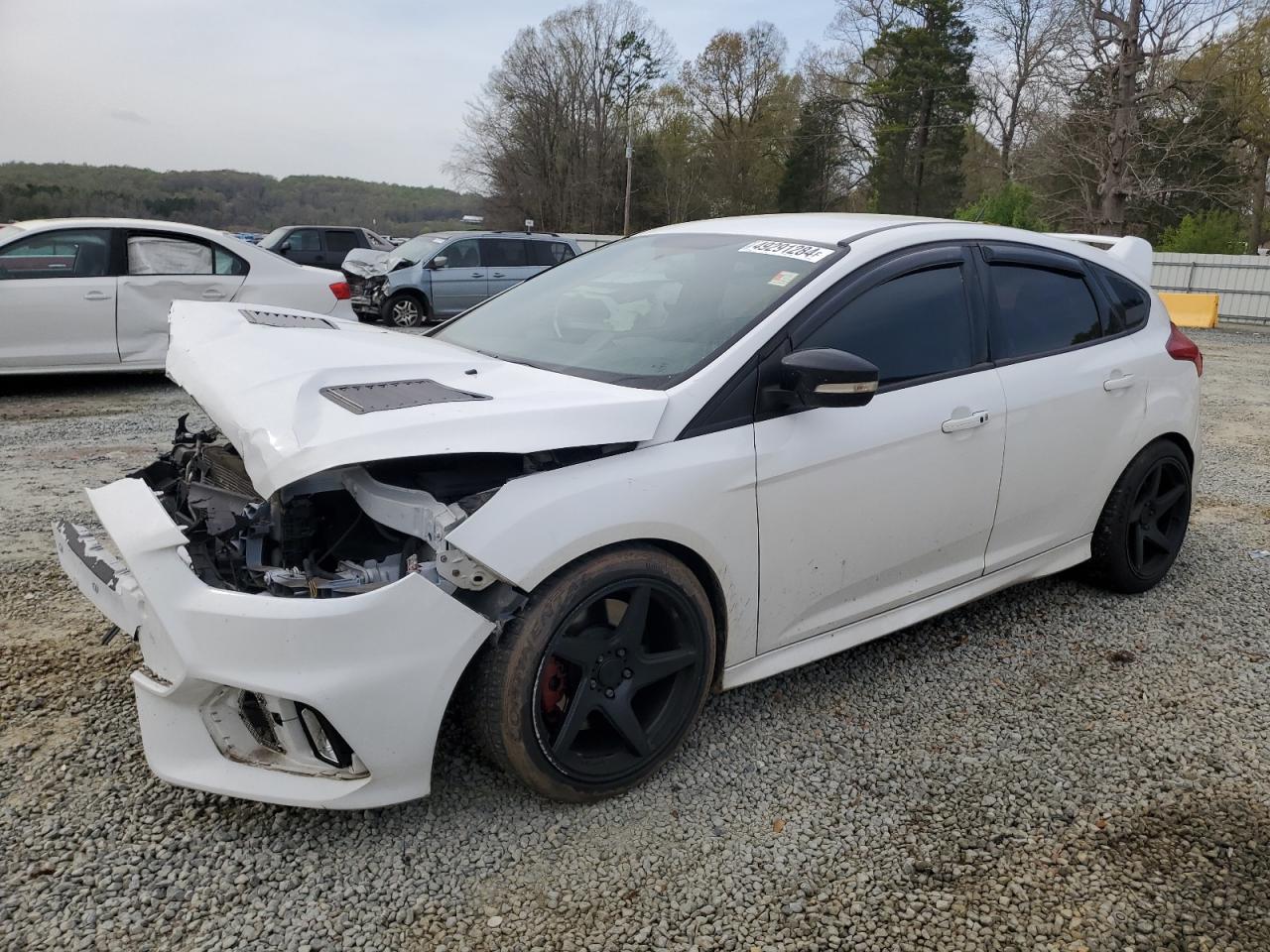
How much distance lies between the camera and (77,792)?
7.98ft

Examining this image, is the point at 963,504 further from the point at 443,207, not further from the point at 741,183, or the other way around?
the point at 443,207

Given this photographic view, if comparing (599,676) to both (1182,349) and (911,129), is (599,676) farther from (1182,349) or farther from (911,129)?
(911,129)

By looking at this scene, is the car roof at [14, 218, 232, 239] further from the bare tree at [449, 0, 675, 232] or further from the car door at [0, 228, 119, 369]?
the bare tree at [449, 0, 675, 232]

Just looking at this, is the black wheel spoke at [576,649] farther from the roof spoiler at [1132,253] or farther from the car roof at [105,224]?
the car roof at [105,224]

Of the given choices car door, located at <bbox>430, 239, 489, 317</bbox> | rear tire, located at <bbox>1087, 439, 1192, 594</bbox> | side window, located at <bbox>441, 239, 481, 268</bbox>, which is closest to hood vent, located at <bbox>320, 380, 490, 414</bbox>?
rear tire, located at <bbox>1087, 439, 1192, 594</bbox>

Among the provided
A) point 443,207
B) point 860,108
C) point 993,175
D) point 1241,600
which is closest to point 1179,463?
point 1241,600

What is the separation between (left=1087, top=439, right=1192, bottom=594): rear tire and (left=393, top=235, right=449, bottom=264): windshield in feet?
41.7

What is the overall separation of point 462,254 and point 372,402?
13.4 metres

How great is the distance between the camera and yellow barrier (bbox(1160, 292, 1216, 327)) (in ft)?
60.5

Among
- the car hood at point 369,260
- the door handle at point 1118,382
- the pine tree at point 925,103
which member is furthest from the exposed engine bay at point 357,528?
the pine tree at point 925,103

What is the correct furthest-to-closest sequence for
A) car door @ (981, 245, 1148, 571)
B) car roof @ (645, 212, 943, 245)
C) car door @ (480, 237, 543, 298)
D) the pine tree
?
the pine tree, car door @ (480, 237, 543, 298), car door @ (981, 245, 1148, 571), car roof @ (645, 212, 943, 245)

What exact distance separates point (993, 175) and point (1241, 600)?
42.5 m

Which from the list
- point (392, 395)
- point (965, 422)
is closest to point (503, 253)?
point (965, 422)

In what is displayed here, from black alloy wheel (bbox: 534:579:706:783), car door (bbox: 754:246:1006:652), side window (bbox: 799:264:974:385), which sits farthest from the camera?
side window (bbox: 799:264:974:385)
